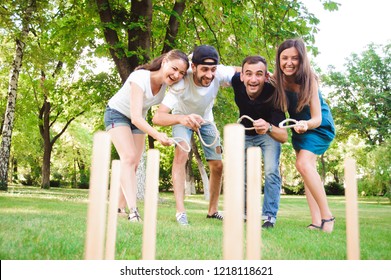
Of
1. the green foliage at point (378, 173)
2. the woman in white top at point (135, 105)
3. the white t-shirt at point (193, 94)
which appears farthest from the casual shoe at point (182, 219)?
the green foliage at point (378, 173)

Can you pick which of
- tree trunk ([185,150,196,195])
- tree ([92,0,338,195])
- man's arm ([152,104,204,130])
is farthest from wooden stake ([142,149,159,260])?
tree trunk ([185,150,196,195])

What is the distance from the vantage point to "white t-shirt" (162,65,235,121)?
4750mm

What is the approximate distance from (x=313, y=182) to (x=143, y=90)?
225 cm

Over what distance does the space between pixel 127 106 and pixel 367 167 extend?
65.2ft

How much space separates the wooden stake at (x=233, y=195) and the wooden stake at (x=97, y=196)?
0.55m

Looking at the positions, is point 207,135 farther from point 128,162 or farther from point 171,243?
point 171,243

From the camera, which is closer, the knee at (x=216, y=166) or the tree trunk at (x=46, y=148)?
the knee at (x=216, y=166)

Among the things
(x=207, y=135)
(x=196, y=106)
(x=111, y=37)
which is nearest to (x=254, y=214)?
(x=196, y=106)

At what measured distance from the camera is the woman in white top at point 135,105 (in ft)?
14.7

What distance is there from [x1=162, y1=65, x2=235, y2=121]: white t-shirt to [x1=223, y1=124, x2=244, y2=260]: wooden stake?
2990 mm

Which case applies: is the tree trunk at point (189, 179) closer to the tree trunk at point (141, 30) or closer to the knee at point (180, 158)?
the tree trunk at point (141, 30)

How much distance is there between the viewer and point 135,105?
4523 millimetres

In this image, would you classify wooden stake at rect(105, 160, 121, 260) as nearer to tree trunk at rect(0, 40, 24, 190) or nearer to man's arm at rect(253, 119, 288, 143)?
man's arm at rect(253, 119, 288, 143)

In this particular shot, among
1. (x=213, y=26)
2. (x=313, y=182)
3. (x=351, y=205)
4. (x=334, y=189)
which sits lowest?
(x=351, y=205)
